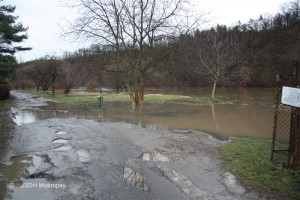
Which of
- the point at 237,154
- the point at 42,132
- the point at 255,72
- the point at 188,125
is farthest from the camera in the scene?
the point at 255,72

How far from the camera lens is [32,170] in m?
4.50

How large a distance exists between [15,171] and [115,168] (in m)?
2.05

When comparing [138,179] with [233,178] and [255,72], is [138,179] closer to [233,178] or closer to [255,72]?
[233,178]

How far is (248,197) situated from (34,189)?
3.62 meters

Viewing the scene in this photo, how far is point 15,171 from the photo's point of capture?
4449 millimetres

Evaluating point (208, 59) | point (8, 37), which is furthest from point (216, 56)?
point (8, 37)

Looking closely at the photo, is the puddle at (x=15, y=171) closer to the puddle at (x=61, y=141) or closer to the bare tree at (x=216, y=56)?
the puddle at (x=61, y=141)

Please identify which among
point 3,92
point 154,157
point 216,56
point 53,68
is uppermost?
point 216,56

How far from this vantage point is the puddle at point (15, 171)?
145 inches

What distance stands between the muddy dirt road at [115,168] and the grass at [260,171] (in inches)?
11.2

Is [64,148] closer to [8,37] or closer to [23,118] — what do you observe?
[23,118]

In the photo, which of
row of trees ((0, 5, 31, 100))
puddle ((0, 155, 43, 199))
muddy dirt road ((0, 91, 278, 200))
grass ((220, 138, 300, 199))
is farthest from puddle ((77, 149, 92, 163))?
row of trees ((0, 5, 31, 100))

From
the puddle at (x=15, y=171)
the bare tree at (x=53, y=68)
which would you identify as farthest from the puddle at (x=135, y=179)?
the bare tree at (x=53, y=68)

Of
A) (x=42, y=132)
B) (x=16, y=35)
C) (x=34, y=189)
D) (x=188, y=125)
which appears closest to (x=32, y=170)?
(x=34, y=189)
